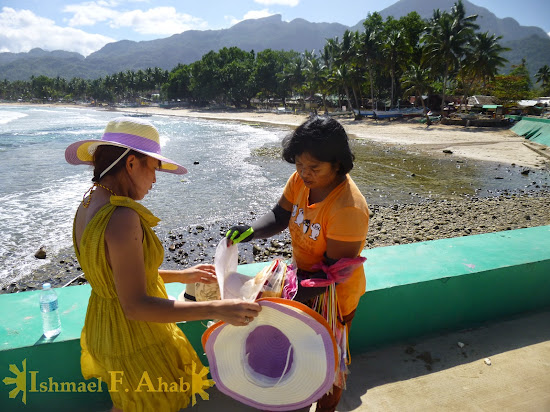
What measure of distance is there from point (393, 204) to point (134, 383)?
10.0 meters

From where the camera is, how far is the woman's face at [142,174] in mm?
1482

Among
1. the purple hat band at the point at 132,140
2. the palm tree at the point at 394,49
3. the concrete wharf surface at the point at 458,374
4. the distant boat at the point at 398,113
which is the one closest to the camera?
the purple hat band at the point at 132,140

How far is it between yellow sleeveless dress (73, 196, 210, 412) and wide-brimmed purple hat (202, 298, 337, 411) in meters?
0.20

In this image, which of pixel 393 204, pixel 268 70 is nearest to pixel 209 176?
pixel 393 204

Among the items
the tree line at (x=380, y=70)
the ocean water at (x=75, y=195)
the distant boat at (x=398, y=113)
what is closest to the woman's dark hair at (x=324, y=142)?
the ocean water at (x=75, y=195)

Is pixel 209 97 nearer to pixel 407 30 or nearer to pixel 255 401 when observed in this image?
pixel 407 30

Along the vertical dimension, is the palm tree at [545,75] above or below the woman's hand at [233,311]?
above

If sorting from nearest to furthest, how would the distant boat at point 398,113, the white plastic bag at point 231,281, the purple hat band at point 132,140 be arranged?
1. the purple hat band at point 132,140
2. the white plastic bag at point 231,281
3. the distant boat at point 398,113

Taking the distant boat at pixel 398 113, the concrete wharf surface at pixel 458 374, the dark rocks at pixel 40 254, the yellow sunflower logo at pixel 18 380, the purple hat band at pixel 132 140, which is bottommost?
the dark rocks at pixel 40 254

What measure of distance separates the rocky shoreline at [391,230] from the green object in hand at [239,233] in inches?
198

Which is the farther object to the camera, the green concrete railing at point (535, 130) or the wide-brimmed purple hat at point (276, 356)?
the green concrete railing at point (535, 130)

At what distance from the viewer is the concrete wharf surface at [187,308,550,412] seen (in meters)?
2.12

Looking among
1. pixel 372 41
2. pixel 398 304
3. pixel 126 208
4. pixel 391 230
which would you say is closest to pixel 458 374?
pixel 398 304

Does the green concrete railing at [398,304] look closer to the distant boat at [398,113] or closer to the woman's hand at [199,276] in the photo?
the woman's hand at [199,276]
